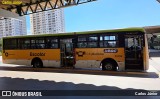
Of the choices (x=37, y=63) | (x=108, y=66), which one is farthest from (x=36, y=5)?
(x=108, y=66)

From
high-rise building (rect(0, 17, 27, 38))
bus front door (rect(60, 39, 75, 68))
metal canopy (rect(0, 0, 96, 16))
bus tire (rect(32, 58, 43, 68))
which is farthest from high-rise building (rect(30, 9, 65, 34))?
bus front door (rect(60, 39, 75, 68))

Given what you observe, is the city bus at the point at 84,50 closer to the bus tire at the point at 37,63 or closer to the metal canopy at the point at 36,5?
the bus tire at the point at 37,63

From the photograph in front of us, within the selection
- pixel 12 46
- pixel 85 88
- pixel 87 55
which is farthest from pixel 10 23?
pixel 85 88

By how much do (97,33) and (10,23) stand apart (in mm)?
56629

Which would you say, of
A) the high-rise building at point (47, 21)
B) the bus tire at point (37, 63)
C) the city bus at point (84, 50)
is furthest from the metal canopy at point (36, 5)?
the high-rise building at point (47, 21)

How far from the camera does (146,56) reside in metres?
14.2

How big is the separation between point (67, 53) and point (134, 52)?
4814 mm

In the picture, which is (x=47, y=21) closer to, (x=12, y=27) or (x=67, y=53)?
(x=12, y=27)

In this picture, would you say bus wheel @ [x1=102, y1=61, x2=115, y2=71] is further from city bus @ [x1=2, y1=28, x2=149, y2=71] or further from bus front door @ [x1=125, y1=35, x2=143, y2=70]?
bus front door @ [x1=125, y1=35, x2=143, y2=70]

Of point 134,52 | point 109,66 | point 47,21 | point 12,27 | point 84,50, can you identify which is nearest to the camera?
point 134,52

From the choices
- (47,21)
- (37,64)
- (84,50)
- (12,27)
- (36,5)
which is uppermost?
(47,21)

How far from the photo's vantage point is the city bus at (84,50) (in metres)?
14.7

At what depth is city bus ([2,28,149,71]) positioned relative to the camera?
14711mm

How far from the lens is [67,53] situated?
17.3m
